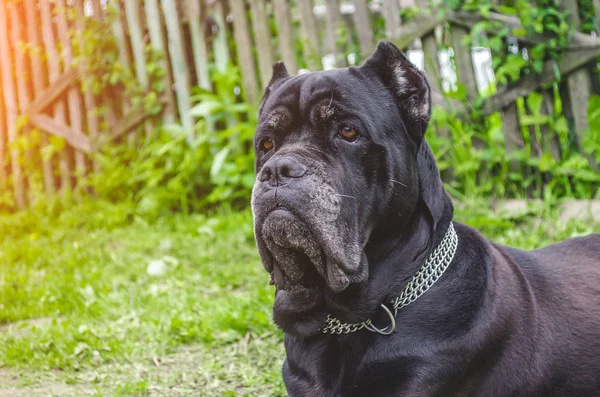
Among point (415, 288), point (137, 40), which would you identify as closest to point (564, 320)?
point (415, 288)

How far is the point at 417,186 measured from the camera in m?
2.53

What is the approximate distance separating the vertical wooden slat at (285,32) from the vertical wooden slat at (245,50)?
435mm

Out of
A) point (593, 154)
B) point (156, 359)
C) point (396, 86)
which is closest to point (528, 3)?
Result: point (593, 154)

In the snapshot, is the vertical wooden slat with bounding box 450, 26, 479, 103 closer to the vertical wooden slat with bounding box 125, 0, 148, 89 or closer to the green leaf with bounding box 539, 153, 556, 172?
the green leaf with bounding box 539, 153, 556, 172

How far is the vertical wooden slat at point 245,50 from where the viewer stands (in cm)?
653

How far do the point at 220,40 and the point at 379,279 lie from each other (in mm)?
4738

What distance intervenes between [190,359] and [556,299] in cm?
182

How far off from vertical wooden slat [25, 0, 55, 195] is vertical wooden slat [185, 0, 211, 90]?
210 centimetres

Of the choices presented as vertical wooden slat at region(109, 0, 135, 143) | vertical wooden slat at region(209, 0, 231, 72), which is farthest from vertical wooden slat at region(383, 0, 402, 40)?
vertical wooden slat at region(109, 0, 135, 143)

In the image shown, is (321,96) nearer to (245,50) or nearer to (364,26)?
(364,26)

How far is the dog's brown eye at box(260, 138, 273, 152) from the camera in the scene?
266cm

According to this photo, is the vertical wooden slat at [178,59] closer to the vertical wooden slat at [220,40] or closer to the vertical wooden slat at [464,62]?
the vertical wooden slat at [220,40]

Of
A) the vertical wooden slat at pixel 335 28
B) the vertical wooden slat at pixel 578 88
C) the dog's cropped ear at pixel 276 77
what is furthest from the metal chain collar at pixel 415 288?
the vertical wooden slat at pixel 335 28

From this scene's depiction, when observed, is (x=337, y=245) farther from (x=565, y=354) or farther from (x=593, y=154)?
(x=593, y=154)
